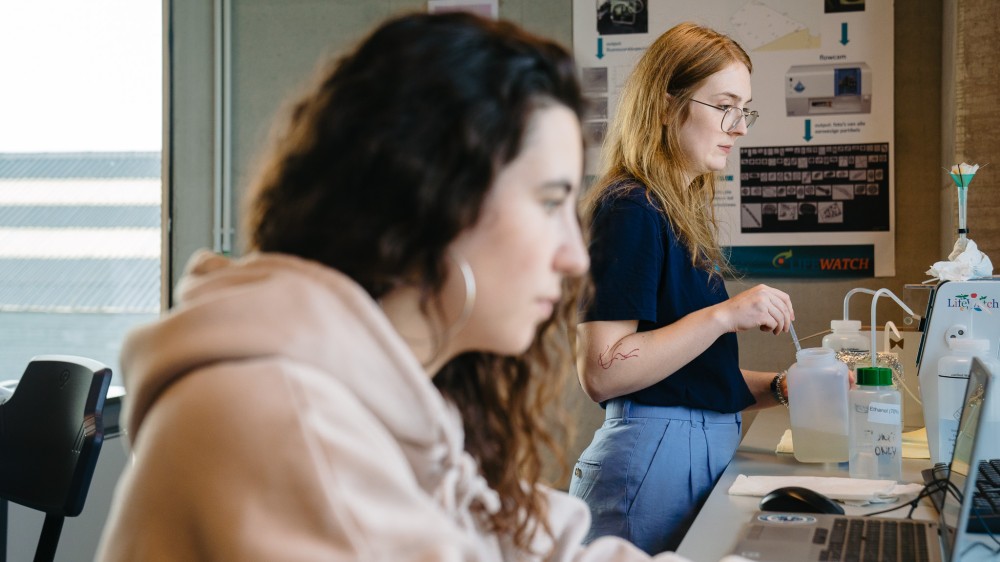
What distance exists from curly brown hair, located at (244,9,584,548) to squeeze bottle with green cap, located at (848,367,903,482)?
1.09m

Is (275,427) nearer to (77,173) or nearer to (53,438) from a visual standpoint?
(53,438)

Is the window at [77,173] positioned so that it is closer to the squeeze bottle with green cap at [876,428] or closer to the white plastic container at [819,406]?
the white plastic container at [819,406]

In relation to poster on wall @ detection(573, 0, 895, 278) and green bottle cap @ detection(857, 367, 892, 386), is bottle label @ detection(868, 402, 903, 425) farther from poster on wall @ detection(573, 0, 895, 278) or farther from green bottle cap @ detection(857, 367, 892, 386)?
poster on wall @ detection(573, 0, 895, 278)

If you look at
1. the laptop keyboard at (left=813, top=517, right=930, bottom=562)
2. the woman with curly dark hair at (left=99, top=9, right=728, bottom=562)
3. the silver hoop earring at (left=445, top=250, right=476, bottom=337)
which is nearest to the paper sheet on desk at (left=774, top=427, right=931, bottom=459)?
the laptop keyboard at (left=813, top=517, right=930, bottom=562)

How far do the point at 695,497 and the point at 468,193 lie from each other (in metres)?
1.08

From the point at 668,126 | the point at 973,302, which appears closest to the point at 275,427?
the point at 668,126

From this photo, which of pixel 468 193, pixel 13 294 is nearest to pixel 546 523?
pixel 468 193

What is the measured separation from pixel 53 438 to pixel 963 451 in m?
1.67

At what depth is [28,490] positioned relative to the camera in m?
1.93

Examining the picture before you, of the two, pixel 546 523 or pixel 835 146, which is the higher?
pixel 835 146

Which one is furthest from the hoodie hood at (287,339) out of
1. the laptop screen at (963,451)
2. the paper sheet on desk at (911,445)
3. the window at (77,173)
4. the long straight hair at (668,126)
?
the window at (77,173)

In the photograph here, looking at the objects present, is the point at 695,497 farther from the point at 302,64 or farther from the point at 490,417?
the point at 302,64

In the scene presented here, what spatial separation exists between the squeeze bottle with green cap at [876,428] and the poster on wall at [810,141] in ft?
4.31

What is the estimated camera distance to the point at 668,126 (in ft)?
Answer: 5.50
